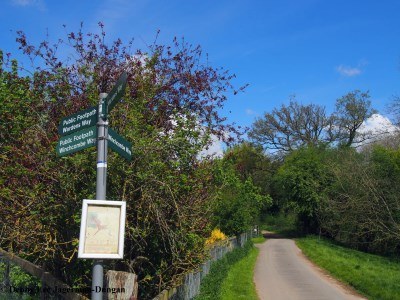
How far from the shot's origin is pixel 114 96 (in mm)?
4641

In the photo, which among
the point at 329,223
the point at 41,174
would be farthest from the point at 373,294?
the point at 329,223

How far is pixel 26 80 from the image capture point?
8727mm

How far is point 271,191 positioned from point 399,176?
33.4m

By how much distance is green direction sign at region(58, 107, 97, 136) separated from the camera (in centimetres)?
480

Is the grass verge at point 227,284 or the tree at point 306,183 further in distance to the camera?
the tree at point 306,183

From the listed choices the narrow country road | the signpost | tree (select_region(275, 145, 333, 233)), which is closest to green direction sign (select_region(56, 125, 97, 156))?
the signpost

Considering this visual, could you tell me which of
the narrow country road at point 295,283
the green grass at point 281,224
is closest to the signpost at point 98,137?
the narrow country road at point 295,283

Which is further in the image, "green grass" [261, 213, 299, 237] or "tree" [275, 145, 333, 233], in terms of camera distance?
"green grass" [261, 213, 299, 237]

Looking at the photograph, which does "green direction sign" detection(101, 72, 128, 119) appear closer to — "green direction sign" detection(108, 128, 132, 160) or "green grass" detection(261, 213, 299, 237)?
"green direction sign" detection(108, 128, 132, 160)

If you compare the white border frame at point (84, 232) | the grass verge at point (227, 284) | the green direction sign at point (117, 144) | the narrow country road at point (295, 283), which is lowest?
the narrow country road at point (295, 283)

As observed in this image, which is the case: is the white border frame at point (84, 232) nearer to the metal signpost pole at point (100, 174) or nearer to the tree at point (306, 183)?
the metal signpost pole at point (100, 174)

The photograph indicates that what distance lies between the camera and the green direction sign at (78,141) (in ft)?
15.5

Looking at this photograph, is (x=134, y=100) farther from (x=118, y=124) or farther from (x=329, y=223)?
(x=329, y=223)

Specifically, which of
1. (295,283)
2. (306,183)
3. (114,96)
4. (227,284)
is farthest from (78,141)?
(306,183)
